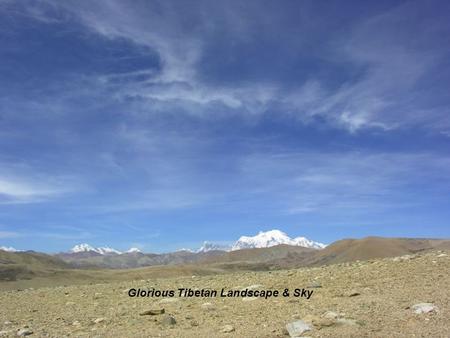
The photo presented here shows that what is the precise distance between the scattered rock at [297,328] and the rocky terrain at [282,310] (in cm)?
2

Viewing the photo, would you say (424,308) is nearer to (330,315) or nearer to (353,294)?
(330,315)

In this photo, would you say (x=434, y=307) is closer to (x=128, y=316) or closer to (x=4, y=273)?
(x=128, y=316)

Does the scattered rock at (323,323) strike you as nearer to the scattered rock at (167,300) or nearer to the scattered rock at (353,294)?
the scattered rock at (353,294)

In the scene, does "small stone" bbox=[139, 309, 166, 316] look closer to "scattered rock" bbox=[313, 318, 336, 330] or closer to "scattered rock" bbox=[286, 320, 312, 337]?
"scattered rock" bbox=[286, 320, 312, 337]

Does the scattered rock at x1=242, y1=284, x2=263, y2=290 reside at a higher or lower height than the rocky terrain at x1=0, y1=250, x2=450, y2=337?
higher

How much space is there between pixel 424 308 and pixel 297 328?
350 centimetres

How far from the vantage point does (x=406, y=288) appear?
15070mm

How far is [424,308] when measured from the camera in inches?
484

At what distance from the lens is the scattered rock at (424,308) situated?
1217cm

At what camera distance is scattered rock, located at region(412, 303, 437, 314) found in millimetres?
12172

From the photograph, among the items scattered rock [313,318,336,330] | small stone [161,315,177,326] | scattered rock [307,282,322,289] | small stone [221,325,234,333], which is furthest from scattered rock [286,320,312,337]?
scattered rock [307,282,322,289]

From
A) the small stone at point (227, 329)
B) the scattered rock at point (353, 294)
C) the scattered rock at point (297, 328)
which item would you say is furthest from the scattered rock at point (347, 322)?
the scattered rock at point (353, 294)

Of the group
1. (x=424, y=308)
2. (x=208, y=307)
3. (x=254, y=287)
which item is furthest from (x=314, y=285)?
(x=424, y=308)

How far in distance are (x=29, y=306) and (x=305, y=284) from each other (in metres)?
10.6
